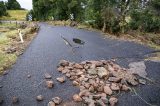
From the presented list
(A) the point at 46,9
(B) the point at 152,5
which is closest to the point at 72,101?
(B) the point at 152,5

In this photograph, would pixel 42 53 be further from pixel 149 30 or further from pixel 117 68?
pixel 149 30

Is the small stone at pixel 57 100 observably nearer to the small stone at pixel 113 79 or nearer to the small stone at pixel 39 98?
the small stone at pixel 39 98

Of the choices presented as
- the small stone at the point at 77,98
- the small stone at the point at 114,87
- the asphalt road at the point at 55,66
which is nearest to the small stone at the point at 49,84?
the asphalt road at the point at 55,66

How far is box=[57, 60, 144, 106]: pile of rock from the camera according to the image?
27.6ft

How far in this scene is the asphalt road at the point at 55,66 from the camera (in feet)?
28.3

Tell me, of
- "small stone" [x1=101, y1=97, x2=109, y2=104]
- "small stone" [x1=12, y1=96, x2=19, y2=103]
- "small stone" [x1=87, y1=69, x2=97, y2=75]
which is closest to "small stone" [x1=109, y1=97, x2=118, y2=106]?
"small stone" [x1=101, y1=97, x2=109, y2=104]

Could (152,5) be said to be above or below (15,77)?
above

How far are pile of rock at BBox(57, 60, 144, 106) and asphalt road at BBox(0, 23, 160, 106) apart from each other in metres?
0.34

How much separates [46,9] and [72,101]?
4550 cm

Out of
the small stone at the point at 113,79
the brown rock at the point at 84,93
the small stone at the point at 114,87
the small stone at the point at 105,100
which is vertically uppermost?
the small stone at the point at 113,79

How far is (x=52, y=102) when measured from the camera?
8.06 m

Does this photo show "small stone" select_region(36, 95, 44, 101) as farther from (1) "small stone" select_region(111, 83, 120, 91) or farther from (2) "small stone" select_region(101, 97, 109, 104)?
(1) "small stone" select_region(111, 83, 120, 91)

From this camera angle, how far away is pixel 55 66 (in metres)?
11.4

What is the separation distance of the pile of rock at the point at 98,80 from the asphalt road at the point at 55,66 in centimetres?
34
